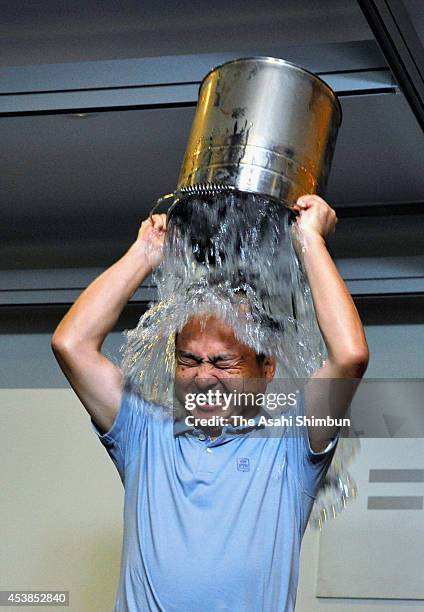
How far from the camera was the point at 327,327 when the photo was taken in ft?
5.54

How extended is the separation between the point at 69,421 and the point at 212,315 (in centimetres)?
128

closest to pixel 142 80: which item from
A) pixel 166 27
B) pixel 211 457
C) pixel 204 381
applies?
pixel 166 27

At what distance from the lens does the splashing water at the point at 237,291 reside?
184cm

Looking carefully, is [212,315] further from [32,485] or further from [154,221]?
[32,485]

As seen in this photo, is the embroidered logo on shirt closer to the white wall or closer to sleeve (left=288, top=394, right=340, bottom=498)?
sleeve (left=288, top=394, right=340, bottom=498)

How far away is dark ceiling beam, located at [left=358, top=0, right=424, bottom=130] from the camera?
76.4 inches

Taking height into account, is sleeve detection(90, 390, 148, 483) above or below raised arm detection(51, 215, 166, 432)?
below

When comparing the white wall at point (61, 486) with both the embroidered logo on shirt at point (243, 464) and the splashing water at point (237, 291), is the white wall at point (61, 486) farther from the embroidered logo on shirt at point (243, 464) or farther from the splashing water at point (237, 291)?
the embroidered logo on shirt at point (243, 464)

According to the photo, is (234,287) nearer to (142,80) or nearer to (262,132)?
(262,132)

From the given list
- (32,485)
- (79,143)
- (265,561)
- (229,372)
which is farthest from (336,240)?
(265,561)

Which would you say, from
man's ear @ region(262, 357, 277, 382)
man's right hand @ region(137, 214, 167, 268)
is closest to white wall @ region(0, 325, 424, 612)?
man's ear @ region(262, 357, 277, 382)

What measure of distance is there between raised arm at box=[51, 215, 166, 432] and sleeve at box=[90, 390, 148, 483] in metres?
0.01

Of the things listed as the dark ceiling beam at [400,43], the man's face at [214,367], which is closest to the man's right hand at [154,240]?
the man's face at [214,367]

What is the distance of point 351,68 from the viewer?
2.22m
